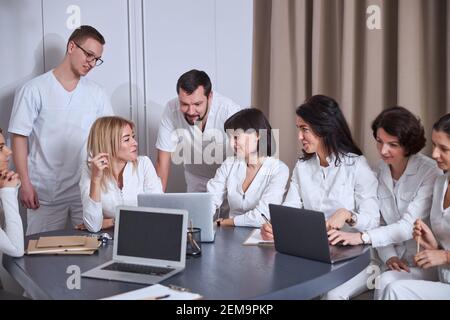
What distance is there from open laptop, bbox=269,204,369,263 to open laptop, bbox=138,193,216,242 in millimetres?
265

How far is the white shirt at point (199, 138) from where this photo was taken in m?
3.15

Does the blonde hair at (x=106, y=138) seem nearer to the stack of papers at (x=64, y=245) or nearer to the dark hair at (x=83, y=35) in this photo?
the stack of papers at (x=64, y=245)

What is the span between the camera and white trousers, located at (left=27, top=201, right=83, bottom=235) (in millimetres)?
3117

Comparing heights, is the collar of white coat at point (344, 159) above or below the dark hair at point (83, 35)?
below

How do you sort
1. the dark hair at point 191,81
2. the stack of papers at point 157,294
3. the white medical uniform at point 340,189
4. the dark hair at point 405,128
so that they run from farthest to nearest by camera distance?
the dark hair at point 191,81, the white medical uniform at point 340,189, the dark hair at point 405,128, the stack of papers at point 157,294

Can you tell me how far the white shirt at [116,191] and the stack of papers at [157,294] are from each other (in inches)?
31.9

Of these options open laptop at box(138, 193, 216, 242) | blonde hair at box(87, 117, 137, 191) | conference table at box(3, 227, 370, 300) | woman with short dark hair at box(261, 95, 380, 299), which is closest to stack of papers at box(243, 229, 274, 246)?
conference table at box(3, 227, 370, 300)

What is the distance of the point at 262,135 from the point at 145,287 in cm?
124

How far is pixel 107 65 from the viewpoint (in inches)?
141

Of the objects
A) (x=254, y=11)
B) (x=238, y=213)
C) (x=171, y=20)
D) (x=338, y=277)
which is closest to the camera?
(x=338, y=277)

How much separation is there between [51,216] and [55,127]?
491mm

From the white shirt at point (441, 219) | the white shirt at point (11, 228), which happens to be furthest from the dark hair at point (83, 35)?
the white shirt at point (441, 219)
